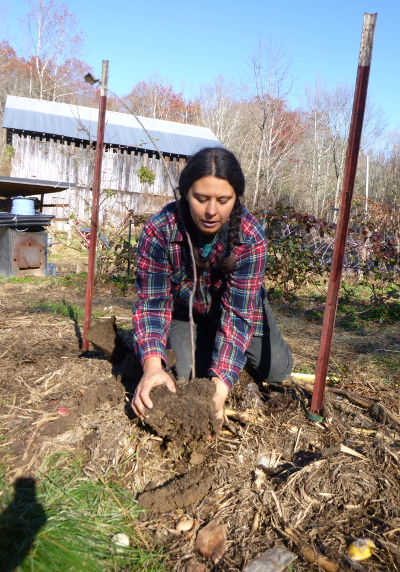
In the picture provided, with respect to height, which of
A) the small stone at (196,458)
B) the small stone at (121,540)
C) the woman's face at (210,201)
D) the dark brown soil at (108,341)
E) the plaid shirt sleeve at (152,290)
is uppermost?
the woman's face at (210,201)

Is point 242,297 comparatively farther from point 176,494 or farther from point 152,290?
point 176,494

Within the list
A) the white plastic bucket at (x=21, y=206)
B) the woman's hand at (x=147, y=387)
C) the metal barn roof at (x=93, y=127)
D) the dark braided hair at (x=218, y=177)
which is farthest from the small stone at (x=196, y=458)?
the metal barn roof at (x=93, y=127)

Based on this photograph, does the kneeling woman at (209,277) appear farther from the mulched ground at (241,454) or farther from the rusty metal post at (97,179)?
the rusty metal post at (97,179)

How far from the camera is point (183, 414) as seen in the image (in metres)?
1.94

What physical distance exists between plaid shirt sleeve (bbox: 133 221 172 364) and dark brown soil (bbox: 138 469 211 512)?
0.64 m

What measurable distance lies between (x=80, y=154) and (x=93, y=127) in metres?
2.47

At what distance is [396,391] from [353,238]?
4594mm

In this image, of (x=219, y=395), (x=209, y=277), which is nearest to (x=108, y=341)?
(x=209, y=277)

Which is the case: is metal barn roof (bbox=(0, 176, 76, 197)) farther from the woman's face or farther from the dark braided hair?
the woman's face

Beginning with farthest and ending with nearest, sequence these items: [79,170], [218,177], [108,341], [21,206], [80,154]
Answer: [79,170]
[80,154]
[21,206]
[108,341]
[218,177]

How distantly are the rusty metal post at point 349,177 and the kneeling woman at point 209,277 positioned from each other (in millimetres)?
404

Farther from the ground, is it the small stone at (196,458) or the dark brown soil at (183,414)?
the dark brown soil at (183,414)

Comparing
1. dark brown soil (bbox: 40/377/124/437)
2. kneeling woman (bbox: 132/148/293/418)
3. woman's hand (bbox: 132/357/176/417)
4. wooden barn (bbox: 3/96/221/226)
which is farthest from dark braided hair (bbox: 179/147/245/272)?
wooden barn (bbox: 3/96/221/226)

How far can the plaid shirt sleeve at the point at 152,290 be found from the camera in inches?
92.2
